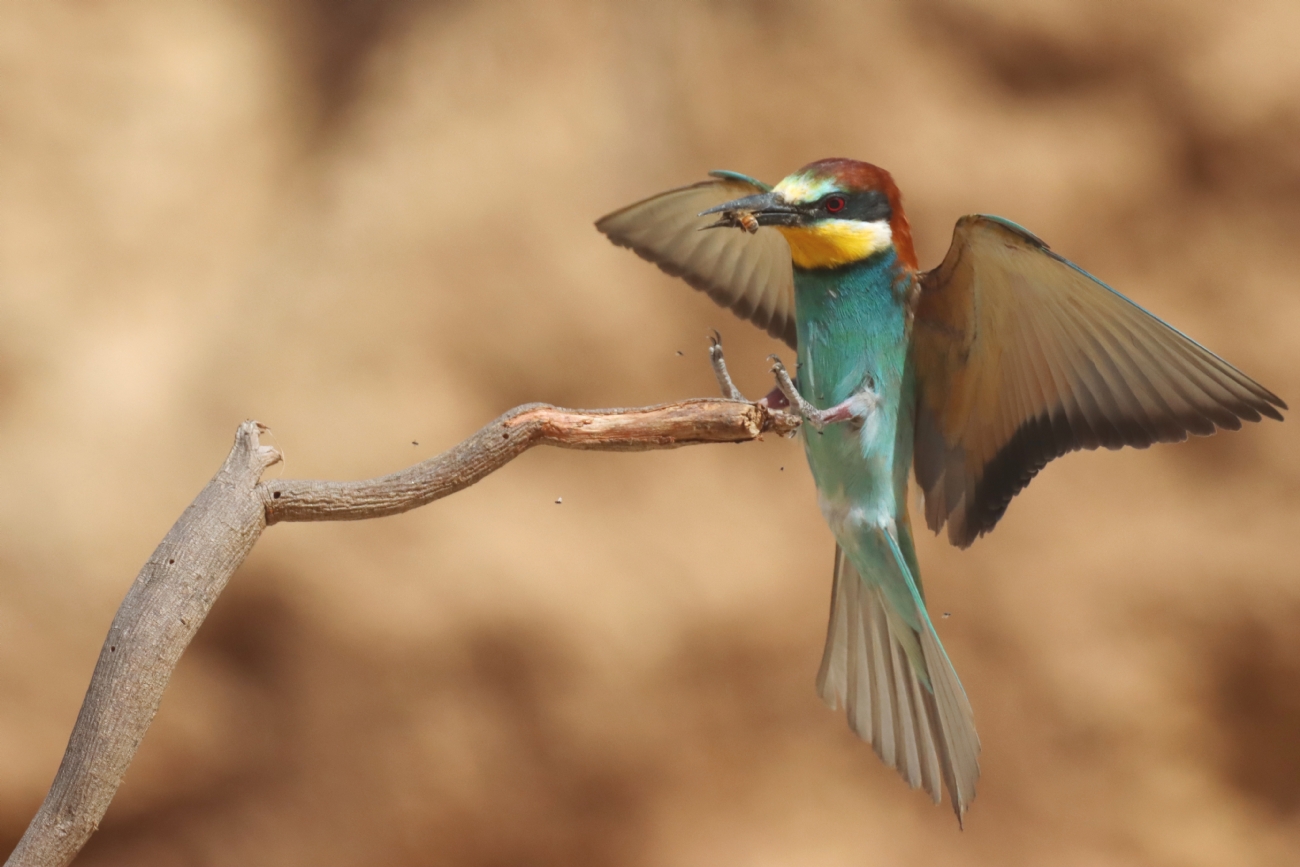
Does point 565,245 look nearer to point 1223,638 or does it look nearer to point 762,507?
point 762,507

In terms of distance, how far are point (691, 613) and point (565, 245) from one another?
0.66 meters

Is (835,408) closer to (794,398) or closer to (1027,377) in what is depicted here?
(794,398)

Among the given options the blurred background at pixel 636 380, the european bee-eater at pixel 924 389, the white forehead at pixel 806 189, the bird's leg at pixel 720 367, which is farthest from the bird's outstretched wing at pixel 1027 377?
the blurred background at pixel 636 380

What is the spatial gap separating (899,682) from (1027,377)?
0.34 metres

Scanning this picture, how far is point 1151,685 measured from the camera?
1.83 metres

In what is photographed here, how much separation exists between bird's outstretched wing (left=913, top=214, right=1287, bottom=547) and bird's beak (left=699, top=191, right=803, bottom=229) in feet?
0.48

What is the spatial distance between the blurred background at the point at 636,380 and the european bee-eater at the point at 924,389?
702mm

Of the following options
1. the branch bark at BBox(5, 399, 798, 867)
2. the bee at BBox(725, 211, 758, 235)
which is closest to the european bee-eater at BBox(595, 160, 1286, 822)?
the bee at BBox(725, 211, 758, 235)

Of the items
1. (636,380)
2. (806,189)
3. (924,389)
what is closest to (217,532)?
(806,189)

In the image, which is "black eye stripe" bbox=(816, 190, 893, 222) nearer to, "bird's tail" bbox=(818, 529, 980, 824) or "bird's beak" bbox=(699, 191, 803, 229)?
"bird's beak" bbox=(699, 191, 803, 229)

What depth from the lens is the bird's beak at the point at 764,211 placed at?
92 cm

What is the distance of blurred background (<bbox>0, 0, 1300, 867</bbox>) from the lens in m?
1.78

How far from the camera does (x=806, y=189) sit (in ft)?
3.10

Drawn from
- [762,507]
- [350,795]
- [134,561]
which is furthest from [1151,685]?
[134,561]
